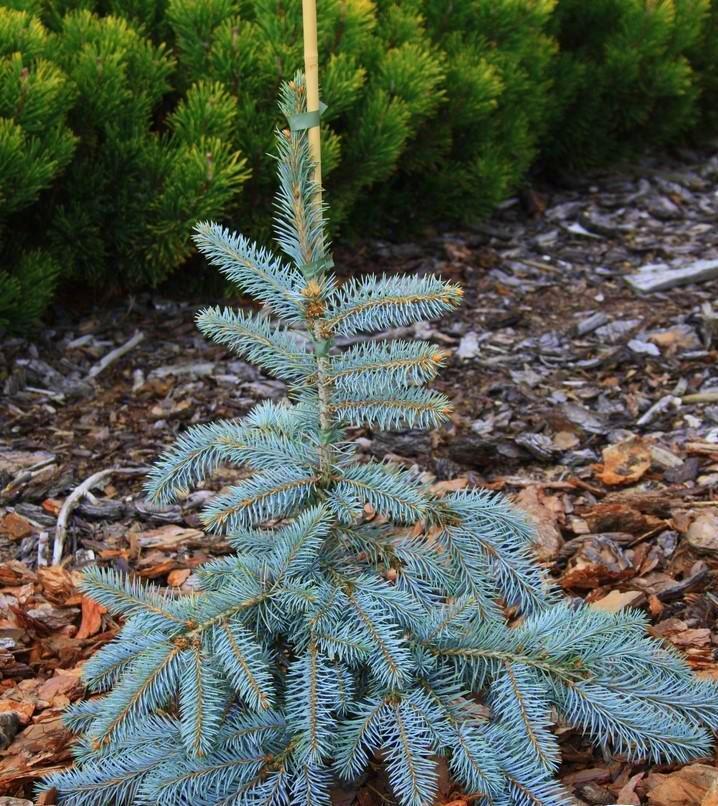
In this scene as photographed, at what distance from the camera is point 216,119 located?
12.1ft

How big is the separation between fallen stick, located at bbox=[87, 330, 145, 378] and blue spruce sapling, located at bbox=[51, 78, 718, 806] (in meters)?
2.06

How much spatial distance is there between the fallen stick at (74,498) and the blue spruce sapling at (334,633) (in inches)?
40.7

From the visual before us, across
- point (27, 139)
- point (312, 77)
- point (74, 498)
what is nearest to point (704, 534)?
point (312, 77)

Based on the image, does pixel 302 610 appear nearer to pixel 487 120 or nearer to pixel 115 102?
pixel 115 102

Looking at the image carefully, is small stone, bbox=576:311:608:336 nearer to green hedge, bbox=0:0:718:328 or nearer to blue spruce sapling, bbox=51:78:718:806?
green hedge, bbox=0:0:718:328

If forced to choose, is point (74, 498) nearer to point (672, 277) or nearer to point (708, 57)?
point (672, 277)

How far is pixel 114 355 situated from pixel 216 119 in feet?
3.09

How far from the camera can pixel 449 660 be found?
1.88 meters

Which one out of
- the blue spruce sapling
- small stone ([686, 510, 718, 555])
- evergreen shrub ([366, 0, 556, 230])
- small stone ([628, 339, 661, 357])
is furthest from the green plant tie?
evergreen shrub ([366, 0, 556, 230])

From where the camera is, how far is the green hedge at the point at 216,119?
3602mm

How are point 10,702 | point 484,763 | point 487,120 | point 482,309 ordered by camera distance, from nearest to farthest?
point 484,763, point 10,702, point 482,309, point 487,120

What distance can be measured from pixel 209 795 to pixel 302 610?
353 mm

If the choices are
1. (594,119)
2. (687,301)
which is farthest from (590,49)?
(687,301)

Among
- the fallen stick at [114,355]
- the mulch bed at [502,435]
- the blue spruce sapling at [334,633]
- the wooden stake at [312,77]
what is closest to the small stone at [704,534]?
the mulch bed at [502,435]
